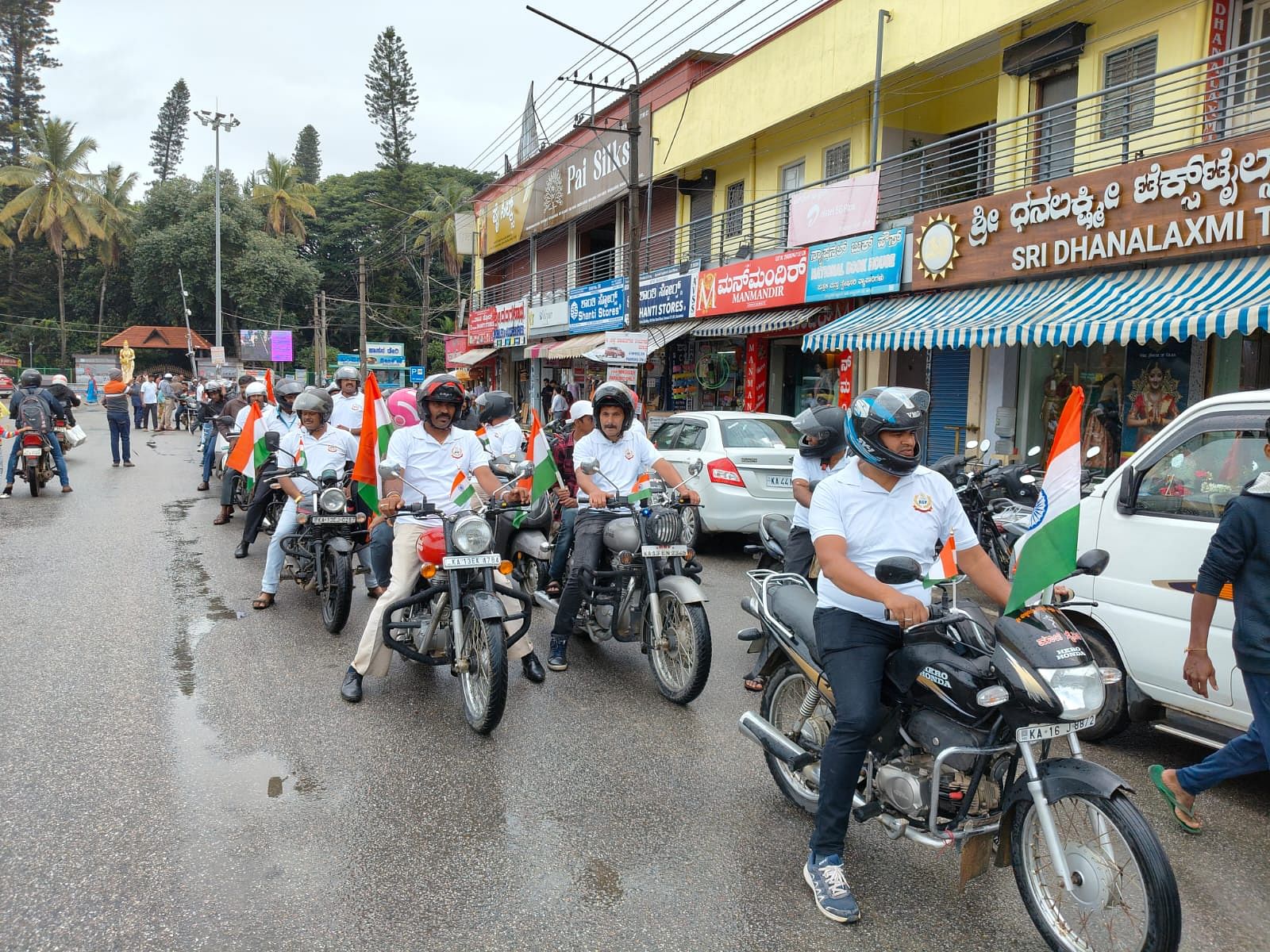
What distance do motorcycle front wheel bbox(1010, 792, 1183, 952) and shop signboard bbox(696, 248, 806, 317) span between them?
1359cm

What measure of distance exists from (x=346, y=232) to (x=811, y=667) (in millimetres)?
68020

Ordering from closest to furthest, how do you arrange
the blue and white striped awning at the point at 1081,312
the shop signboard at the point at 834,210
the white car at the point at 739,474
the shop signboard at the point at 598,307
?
the blue and white striped awning at the point at 1081,312 → the white car at the point at 739,474 → the shop signboard at the point at 834,210 → the shop signboard at the point at 598,307

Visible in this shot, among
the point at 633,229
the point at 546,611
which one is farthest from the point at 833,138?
the point at 546,611

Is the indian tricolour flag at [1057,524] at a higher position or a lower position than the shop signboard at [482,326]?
lower

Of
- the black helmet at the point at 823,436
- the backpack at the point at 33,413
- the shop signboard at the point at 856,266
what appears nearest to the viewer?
the black helmet at the point at 823,436

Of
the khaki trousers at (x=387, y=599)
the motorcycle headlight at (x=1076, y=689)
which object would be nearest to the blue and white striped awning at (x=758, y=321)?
the khaki trousers at (x=387, y=599)

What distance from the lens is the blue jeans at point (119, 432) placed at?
60.1 feet

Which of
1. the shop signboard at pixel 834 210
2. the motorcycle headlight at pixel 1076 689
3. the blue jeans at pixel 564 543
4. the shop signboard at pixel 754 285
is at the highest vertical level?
the shop signboard at pixel 834 210

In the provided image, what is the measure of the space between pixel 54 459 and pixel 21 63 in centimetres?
6268

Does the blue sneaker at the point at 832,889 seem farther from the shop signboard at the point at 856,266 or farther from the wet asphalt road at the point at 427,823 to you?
the shop signboard at the point at 856,266

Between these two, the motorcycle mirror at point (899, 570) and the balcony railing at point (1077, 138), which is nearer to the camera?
the motorcycle mirror at point (899, 570)

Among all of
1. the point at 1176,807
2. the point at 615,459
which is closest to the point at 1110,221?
the point at 615,459

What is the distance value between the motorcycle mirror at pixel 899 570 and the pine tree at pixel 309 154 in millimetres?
87616

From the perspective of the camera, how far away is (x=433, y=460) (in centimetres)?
581
